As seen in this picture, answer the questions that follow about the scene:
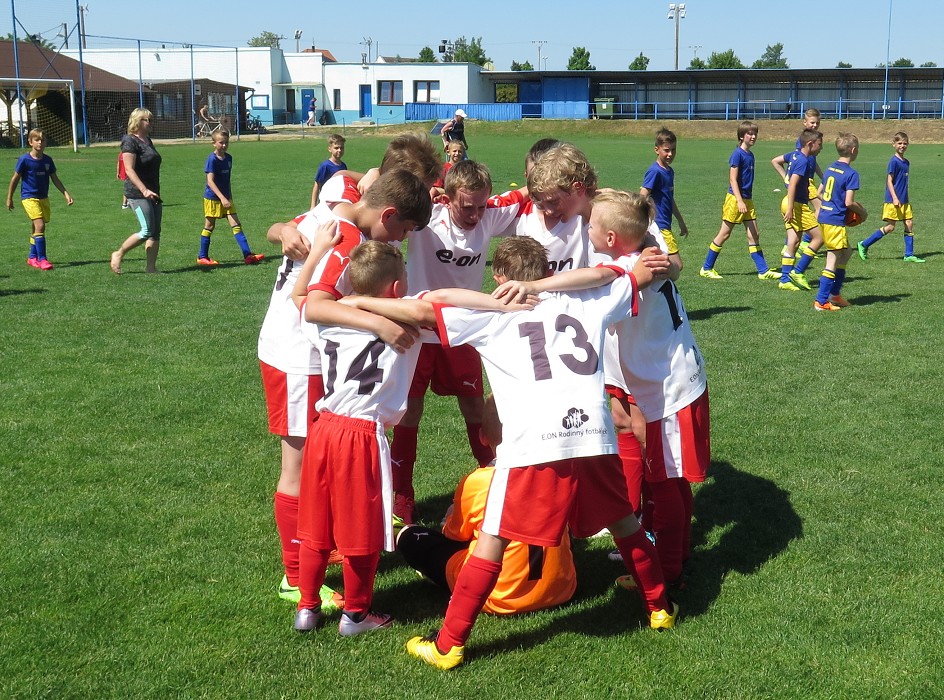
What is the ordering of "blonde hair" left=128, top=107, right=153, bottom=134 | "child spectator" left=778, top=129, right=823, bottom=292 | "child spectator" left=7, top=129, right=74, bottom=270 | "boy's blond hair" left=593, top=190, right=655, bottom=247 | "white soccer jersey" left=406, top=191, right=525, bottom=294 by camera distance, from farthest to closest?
"child spectator" left=7, top=129, right=74, bottom=270, "blonde hair" left=128, top=107, right=153, bottom=134, "child spectator" left=778, top=129, right=823, bottom=292, "white soccer jersey" left=406, top=191, right=525, bottom=294, "boy's blond hair" left=593, top=190, right=655, bottom=247

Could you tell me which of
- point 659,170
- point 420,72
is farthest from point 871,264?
point 420,72

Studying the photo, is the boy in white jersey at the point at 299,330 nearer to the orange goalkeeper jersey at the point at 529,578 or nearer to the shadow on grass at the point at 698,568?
the shadow on grass at the point at 698,568

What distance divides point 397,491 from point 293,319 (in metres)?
1.37

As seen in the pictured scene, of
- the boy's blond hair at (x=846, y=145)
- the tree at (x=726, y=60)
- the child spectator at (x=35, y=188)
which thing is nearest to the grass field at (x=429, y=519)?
the boy's blond hair at (x=846, y=145)

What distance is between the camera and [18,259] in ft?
44.6

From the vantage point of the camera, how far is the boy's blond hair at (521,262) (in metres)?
3.65

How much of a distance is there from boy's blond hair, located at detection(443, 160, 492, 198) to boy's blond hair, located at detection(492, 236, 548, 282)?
34.5 inches

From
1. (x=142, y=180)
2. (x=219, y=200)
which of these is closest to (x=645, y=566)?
(x=142, y=180)

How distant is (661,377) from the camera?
407cm

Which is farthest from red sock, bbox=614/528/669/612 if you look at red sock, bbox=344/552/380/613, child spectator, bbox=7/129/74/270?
child spectator, bbox=7/129/74/270

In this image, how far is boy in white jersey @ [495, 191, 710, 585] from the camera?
3.99 meters

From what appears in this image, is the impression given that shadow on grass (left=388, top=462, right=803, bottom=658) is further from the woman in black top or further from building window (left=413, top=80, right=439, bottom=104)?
building window (left=413, top=80, right=439, bottom=104)

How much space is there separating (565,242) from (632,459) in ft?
3.87

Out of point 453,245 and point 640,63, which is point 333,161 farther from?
point 640,63
